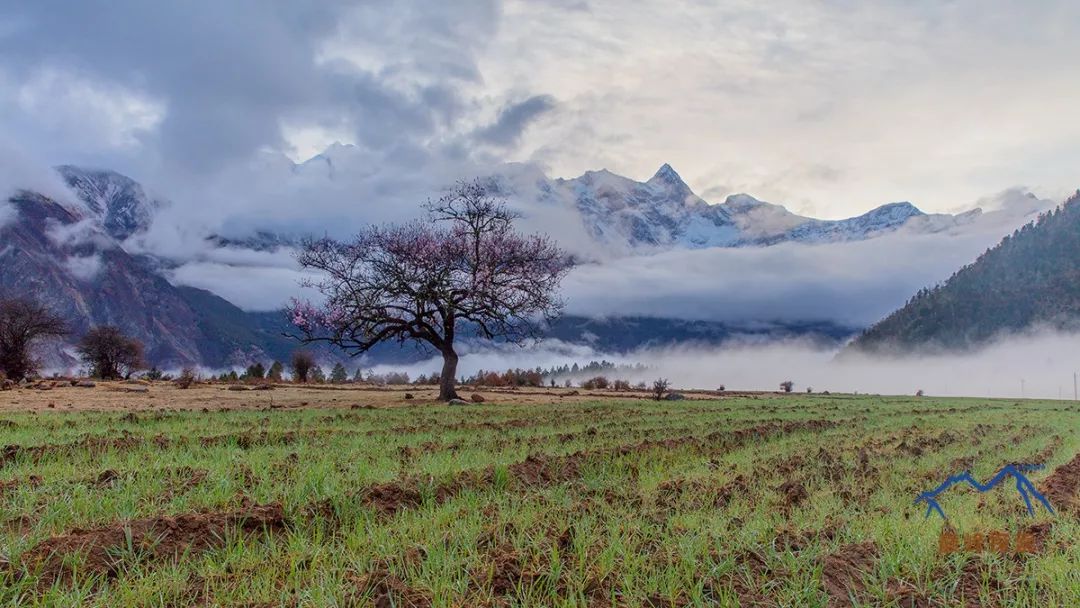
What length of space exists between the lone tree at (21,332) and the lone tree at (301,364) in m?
16.3

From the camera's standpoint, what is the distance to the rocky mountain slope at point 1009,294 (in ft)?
541

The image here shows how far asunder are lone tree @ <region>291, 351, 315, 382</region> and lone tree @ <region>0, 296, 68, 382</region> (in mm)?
16267

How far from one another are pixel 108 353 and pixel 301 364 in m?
15.6

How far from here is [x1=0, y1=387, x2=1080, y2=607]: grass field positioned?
176 inches

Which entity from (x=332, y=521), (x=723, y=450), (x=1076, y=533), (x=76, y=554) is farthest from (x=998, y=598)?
(x=723, y=450)

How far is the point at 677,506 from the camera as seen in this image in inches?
285

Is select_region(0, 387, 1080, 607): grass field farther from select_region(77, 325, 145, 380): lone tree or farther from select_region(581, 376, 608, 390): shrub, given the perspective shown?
select_region(77, 325, 145, 380): lone tree

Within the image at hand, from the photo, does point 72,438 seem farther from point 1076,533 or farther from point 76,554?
point 1076,533

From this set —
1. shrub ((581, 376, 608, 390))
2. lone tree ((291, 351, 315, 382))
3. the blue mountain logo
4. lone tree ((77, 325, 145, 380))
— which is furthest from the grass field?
lone tree ((77, 325, 145, 380))

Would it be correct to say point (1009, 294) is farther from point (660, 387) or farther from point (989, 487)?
point (989, 487)

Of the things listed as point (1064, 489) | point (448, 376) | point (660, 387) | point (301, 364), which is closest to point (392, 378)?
point (301, 364)

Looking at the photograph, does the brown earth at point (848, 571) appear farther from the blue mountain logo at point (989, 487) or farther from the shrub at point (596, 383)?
the shrub at point (596, 383)

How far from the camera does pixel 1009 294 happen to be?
169 m

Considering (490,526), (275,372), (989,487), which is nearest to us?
(490,526)
